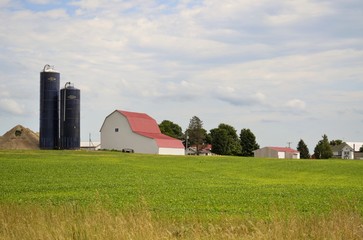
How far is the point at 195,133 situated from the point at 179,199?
9593 cm

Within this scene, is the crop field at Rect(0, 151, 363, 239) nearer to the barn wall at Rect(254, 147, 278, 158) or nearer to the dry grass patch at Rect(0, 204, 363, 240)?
the dry grass patch at Rect(0, 204, 363, 240)

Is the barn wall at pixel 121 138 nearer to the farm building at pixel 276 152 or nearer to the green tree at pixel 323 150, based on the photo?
the farm building at pixel 276 152

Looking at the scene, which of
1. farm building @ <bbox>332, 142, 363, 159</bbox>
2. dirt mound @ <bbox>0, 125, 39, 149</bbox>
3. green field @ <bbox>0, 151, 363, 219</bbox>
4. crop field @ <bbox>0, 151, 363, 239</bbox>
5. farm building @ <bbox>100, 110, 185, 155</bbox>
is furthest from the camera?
farm building @ <bbox>332, 142, 363, 159</bbox>

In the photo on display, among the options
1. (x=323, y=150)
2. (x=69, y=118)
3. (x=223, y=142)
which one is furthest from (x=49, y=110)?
(x=323, y=150)

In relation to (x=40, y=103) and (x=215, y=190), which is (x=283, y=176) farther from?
(x=40, y=103)

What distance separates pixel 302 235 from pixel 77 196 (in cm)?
1448

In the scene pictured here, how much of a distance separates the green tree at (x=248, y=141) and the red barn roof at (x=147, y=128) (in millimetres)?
46126

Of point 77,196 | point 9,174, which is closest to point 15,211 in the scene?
point 77,196

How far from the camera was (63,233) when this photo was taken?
10008 millimetres

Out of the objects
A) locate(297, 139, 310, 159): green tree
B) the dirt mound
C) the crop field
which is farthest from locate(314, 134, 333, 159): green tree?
the crop field

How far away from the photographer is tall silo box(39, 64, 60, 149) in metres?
71.6

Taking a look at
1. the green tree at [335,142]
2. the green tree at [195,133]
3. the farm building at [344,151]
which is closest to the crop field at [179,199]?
the green tree at [195,133]

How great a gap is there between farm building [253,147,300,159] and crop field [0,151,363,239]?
218 feet

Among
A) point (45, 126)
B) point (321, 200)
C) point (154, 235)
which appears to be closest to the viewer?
point (154, 235)
